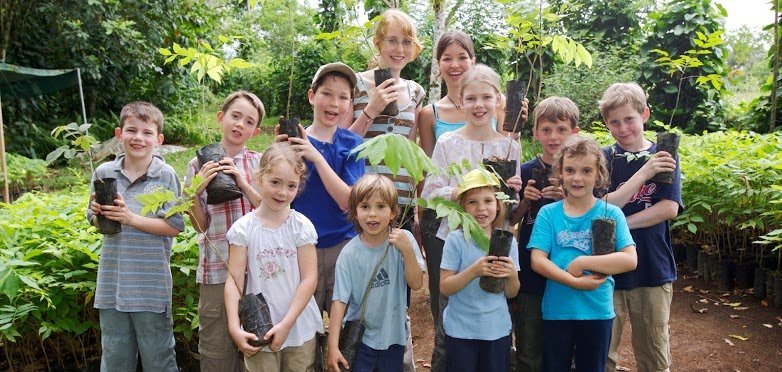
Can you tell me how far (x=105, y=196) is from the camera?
2.79 metres

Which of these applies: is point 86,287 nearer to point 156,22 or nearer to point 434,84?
point 434,84

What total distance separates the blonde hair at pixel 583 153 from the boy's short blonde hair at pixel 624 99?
1.28ft

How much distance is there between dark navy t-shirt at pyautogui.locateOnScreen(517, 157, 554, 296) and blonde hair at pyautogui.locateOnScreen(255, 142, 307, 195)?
127cm

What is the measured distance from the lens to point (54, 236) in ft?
11.8

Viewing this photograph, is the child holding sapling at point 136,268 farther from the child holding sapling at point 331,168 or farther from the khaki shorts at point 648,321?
the khaki shorts at point 648,321

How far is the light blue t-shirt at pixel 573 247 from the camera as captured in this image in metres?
2.81

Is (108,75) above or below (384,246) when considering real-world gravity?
above

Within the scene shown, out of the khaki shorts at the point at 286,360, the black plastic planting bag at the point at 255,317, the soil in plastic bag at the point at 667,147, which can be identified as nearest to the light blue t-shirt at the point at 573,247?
the soil in plastic bag at the point at 667,147

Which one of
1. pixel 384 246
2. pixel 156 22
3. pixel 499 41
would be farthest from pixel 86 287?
pixel 156 22

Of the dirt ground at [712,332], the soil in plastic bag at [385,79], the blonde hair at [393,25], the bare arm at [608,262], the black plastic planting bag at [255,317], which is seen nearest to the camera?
the black plastic planting bag at [255,317]

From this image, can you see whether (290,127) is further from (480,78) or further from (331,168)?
(480,78)

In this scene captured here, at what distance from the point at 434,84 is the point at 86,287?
4.28 meters

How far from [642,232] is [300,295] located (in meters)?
1.83

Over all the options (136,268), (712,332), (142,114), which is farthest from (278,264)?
(712,332)
